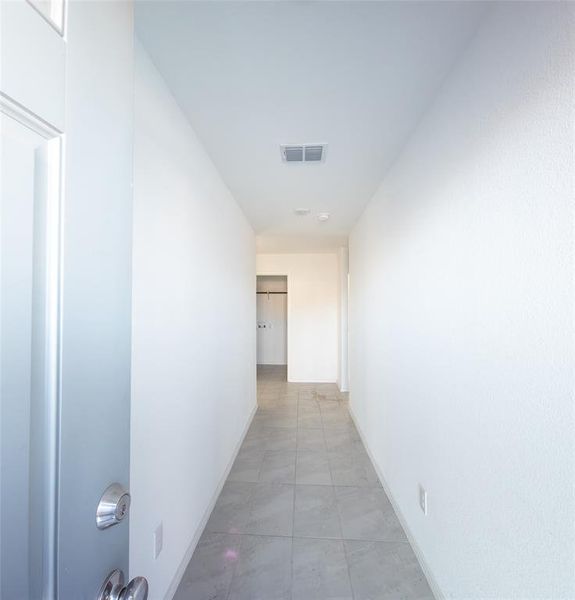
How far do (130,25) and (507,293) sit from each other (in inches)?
48.0

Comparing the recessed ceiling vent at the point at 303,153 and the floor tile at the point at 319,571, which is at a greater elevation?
the recessed ceiling vent at the point at 303,153

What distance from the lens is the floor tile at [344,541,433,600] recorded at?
1499 millimetres

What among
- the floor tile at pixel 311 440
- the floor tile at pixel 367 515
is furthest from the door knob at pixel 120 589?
the floor tile at pixel 311 440

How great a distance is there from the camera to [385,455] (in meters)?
2.37

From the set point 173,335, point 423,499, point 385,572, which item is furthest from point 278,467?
point 173,335

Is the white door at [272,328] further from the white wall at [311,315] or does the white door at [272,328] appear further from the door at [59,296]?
the door at [59,296]

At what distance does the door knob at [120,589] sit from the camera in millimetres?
518

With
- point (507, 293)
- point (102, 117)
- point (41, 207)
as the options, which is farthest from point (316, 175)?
point (41, 207)

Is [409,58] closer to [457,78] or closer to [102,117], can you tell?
[457,78]

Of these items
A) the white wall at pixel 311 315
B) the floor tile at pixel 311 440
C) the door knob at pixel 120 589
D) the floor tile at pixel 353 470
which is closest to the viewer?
the door knob at pixel 120 589

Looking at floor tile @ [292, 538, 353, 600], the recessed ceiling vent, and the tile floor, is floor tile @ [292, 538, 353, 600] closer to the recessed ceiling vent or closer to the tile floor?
the tile floor

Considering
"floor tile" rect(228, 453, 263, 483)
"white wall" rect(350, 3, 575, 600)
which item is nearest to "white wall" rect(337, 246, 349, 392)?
"floor tile" rect(228, 453, 263, 483)

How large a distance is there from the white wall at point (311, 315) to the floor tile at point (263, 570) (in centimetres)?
397

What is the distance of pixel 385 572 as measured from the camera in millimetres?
1616
